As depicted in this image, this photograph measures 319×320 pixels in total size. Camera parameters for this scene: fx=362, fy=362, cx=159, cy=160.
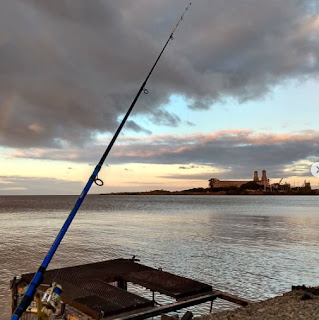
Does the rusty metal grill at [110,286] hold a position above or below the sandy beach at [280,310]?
above

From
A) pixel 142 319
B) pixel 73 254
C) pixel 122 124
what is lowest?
pixel 73 254

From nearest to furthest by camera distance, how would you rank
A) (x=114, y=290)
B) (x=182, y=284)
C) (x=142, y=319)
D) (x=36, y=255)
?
(x=142, y=319) < (x=114, y=290) < (x=182, y=284) < (x=36, y=255)

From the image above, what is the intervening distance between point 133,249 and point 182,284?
17.8 meters

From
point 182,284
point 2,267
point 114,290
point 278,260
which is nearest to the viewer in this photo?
point 114,290

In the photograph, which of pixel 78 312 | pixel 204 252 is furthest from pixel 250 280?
pixel 78 312

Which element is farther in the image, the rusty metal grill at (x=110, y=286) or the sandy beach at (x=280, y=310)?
the rusty metal grill at (x=110, y=286)

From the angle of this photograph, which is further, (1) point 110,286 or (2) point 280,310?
(1) point 110,286

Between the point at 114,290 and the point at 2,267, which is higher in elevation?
the point at 114,290

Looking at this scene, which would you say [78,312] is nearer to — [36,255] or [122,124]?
[122,124]

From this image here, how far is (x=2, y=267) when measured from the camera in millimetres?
20531

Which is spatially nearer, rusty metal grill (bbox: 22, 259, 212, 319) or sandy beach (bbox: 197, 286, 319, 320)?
sandy beach (bbox: 197, 286, 319, 320)

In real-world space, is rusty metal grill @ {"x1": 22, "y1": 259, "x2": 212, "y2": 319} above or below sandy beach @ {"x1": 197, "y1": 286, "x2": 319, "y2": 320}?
above

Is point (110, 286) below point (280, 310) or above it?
above

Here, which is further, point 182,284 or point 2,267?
point 2,267
